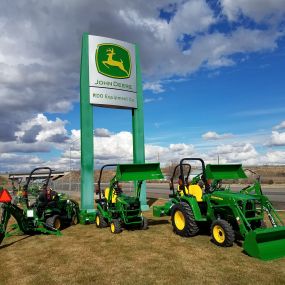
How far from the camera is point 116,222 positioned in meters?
10.8

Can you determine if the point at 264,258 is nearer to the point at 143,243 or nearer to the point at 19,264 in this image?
the point at 143,243

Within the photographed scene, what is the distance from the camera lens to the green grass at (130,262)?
6340mm

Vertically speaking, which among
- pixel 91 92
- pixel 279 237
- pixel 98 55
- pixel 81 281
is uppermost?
pixel 98 55

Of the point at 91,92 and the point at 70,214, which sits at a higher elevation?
the point at 91,92

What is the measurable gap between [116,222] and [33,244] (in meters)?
2.51

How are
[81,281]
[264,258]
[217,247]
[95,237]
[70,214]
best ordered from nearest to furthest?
[81,281] → [264,258] → [217,247] → [95,237] → [70,214]

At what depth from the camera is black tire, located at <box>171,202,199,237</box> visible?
31.5 ft

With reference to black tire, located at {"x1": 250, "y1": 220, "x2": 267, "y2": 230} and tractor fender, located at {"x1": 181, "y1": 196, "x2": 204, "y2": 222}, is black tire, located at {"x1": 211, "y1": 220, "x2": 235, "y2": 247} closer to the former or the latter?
tractor fender, located at {"x1": 181, "y1": 196, "x2": 204, "y2": 222}

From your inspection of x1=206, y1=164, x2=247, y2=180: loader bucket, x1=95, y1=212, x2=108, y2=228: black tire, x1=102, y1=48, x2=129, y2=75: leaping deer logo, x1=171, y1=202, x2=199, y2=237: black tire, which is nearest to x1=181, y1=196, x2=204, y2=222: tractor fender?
x1=171, y1=202, x2=199, y2=237: black tire

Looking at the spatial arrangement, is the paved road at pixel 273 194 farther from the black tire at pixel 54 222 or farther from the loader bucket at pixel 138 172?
the black tire at pixel 54 222

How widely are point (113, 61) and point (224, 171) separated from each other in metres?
9.10

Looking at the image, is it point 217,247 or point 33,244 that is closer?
point 217,247

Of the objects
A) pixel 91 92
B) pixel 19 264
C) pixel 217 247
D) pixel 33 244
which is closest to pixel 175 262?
pixel 217 247

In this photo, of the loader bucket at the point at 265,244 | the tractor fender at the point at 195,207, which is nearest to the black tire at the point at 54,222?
the tractor fender at the point at 195,207
